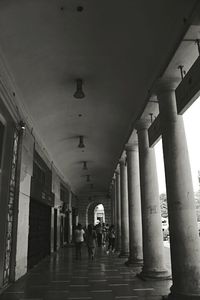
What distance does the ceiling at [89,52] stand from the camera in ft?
15.2

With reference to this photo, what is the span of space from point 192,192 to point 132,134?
15.6 feet

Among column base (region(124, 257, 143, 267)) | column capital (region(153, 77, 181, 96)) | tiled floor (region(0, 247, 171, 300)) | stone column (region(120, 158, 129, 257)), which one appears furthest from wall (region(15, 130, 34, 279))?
stone column (region(120, 158, 129, 257))

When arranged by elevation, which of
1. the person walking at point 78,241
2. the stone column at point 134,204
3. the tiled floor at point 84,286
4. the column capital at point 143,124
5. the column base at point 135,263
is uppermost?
the column capital at point 143,124

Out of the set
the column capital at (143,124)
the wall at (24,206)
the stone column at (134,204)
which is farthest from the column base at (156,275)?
the column capital at (143,124)

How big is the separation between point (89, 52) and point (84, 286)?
555 cm

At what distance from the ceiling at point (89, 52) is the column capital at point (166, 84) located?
220 millimetres

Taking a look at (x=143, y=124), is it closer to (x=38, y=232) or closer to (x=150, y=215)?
(x=150, y=215)

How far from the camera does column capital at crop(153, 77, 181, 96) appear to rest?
5.98m

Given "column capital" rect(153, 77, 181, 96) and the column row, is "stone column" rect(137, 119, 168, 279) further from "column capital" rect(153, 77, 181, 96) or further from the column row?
"column capital" rect(153, 77, 181, 96)

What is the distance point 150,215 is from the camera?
7.84 m

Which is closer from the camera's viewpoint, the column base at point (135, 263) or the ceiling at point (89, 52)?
the ceiling at point (89, 52)

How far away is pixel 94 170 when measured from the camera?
63.0 ft

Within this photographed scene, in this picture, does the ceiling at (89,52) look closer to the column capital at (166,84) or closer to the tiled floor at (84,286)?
the column capital at (166,84)

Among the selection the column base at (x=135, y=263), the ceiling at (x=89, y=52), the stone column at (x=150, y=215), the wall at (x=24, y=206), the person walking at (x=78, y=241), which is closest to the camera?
the ceiling at (x=89, y=52)
